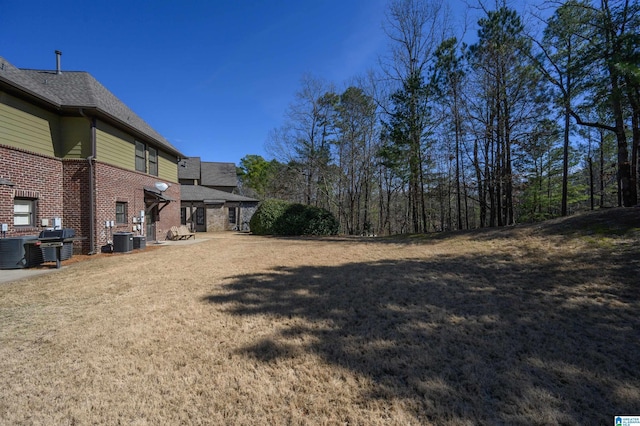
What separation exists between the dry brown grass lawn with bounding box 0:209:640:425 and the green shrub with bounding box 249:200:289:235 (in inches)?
454

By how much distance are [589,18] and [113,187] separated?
1834 cm

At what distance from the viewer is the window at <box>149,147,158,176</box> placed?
1350 cm

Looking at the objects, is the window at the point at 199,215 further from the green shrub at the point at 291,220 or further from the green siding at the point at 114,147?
the green siding at the point at 114,147

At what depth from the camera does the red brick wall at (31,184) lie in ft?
24.5

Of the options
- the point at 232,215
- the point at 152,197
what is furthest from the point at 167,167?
the point at 232,215

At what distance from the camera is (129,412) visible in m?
1.97

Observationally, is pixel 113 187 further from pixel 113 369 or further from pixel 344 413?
pixel 344 413

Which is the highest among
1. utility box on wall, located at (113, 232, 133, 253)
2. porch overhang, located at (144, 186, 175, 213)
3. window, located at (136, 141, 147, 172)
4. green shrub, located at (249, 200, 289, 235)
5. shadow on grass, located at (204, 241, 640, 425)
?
window, located at (136, 141, 147, 172)

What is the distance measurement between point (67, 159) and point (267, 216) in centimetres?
1002

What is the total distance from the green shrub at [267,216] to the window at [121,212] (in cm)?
763

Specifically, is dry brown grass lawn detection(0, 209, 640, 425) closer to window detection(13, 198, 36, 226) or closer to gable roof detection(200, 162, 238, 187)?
window detection(13, 198, 36, 226)

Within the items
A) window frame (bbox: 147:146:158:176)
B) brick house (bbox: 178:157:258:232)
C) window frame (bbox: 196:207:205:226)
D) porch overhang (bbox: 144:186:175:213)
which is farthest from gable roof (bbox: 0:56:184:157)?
window frame (bbox: 196:207:205:226)

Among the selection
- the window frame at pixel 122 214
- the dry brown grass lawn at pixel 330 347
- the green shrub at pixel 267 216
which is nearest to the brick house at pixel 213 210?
the green shrub at pixel 267 216

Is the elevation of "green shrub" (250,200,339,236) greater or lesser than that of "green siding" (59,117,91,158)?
lesser
